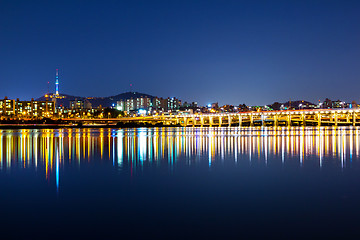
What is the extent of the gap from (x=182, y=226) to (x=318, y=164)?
14.3 metres

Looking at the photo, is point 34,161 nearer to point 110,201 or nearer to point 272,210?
point 110,201

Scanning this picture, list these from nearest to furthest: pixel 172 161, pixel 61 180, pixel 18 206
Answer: pixel 18 206 < pixel 61 180 < pixel 172 161

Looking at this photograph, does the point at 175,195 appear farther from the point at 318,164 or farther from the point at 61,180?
the point at 318,164

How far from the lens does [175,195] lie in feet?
42.3

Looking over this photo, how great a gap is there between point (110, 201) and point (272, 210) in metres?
4.50

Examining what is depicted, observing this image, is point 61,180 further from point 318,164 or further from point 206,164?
point 318,164

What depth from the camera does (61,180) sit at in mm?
16375

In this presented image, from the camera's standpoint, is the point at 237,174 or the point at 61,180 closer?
the point at 61,180

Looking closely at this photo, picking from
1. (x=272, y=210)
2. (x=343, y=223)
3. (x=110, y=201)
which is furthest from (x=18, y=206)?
(x=343, y=223)

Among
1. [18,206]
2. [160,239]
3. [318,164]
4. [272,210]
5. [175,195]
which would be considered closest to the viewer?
[160,239]

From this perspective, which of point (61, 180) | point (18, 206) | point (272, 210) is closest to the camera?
point (272, 210)

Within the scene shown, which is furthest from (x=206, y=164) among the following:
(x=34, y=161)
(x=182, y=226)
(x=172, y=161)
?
(x=182, y=226)

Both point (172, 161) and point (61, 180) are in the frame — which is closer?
point (61, 180)

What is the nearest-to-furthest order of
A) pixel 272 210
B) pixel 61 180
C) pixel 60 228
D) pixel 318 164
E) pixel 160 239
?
pixel 160 239 → pixel 60 228 → pixel 272 210 → pixel 61 180 → pixel 318 164
